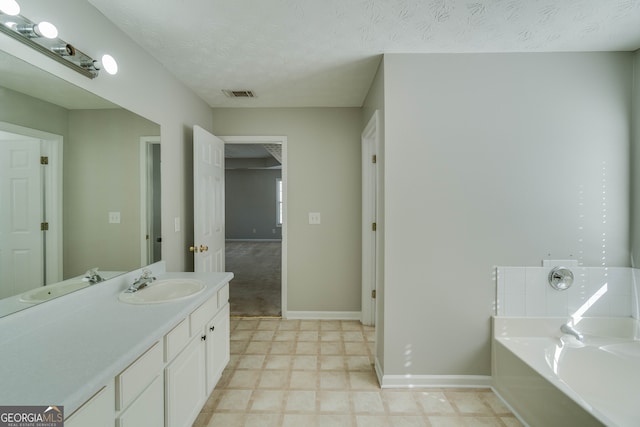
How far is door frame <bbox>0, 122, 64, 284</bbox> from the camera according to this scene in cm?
129

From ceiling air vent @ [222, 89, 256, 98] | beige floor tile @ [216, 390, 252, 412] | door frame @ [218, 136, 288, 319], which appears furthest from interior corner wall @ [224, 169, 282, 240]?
beige floor tile @ [216, 390, 252, 412]

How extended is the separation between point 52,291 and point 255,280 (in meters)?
3.65

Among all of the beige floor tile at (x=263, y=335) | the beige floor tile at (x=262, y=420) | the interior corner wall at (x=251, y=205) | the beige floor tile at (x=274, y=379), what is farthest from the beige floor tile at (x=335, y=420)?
the interior corner wall at (x=251, y=205)

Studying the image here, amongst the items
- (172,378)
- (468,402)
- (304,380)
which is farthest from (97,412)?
(468,402)

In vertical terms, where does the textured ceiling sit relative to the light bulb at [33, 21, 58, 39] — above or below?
above

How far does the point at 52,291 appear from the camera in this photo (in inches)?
52.4

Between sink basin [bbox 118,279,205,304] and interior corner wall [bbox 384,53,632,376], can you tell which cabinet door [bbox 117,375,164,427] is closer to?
sink basin [bbox 118,279,205,304]

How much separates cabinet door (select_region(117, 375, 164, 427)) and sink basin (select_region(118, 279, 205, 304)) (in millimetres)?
516

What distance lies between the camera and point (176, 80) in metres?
2.43

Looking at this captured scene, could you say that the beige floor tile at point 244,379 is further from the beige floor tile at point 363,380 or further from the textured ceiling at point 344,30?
the textured ceiling at point 344,30

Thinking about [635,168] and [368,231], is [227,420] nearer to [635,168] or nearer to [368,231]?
[368,231]

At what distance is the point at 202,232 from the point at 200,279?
28.2 inches

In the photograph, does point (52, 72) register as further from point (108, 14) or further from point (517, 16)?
point (517, 16)

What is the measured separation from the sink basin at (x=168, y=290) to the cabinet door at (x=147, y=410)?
20.3 inches
